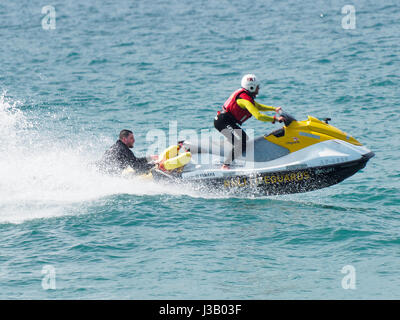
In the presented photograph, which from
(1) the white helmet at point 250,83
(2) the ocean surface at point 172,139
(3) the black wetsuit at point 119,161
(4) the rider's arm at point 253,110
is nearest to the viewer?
(2) the ocean surface at point 172,139

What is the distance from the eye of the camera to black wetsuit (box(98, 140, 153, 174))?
1158 centimetres

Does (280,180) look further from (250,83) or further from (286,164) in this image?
(250,83)

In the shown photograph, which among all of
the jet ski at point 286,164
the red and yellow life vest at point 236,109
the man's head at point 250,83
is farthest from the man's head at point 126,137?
the man's head at point 250,83

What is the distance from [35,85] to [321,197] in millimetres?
13394

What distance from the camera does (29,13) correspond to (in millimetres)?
36625

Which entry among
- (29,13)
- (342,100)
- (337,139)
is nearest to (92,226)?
(337,139)

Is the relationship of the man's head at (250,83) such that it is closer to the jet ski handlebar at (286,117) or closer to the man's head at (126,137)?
the jet ski handlebar at (286,117)

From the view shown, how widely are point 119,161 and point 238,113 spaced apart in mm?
2232

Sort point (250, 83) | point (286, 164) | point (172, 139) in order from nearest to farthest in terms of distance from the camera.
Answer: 1. point (250, 83)
2. point (286, 164)
3. point (172, 139)

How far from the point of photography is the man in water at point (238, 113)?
1138 centimetres

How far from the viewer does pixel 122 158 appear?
38.0 ft

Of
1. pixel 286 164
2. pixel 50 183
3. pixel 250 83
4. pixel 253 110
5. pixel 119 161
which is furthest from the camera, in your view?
pixel 50 183

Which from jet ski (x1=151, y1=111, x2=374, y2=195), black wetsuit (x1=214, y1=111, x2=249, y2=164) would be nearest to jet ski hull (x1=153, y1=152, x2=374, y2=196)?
jet ski (x1=151, y1=111, x2=374, y2=195)

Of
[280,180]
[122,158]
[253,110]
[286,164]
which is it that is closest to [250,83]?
[253,110]
